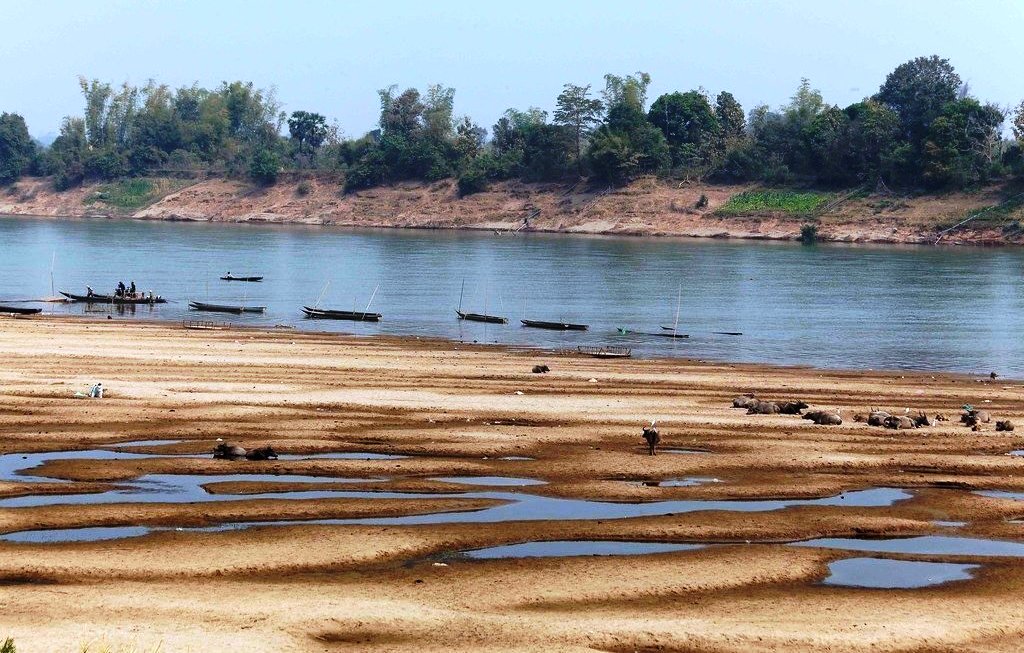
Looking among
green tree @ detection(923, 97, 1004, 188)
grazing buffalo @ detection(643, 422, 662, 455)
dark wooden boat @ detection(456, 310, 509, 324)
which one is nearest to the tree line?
green tree @ detection(923, 97, 1004, 188)

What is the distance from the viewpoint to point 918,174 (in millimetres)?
136500

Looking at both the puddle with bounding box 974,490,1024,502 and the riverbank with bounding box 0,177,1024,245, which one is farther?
the riverbank with bounding box 0,177,1024,245

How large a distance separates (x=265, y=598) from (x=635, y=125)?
490 feet

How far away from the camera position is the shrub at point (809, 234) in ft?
439

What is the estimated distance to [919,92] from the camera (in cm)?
15400

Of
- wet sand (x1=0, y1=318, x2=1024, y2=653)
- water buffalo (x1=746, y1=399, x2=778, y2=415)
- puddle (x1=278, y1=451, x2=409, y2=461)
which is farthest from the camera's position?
water buffalo (x1=746, y1=399, x2=778, y2=415)

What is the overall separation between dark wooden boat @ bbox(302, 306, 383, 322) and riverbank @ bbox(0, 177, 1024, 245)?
79.3 meters

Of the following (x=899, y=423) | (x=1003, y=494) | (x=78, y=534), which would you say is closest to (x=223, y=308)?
(x=899, y=423)

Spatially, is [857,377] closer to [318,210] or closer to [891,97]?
[891,97]

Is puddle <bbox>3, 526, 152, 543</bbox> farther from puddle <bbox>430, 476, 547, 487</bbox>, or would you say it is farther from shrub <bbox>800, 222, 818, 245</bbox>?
shrub <bbox>800, 222, 818, 245</bbox>

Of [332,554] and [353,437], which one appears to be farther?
[353,437]

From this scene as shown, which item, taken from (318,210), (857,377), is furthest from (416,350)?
(318,210)

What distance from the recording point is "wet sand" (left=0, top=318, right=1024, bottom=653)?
55.7ft

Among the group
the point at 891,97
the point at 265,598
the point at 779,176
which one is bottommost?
the point at 265,598
